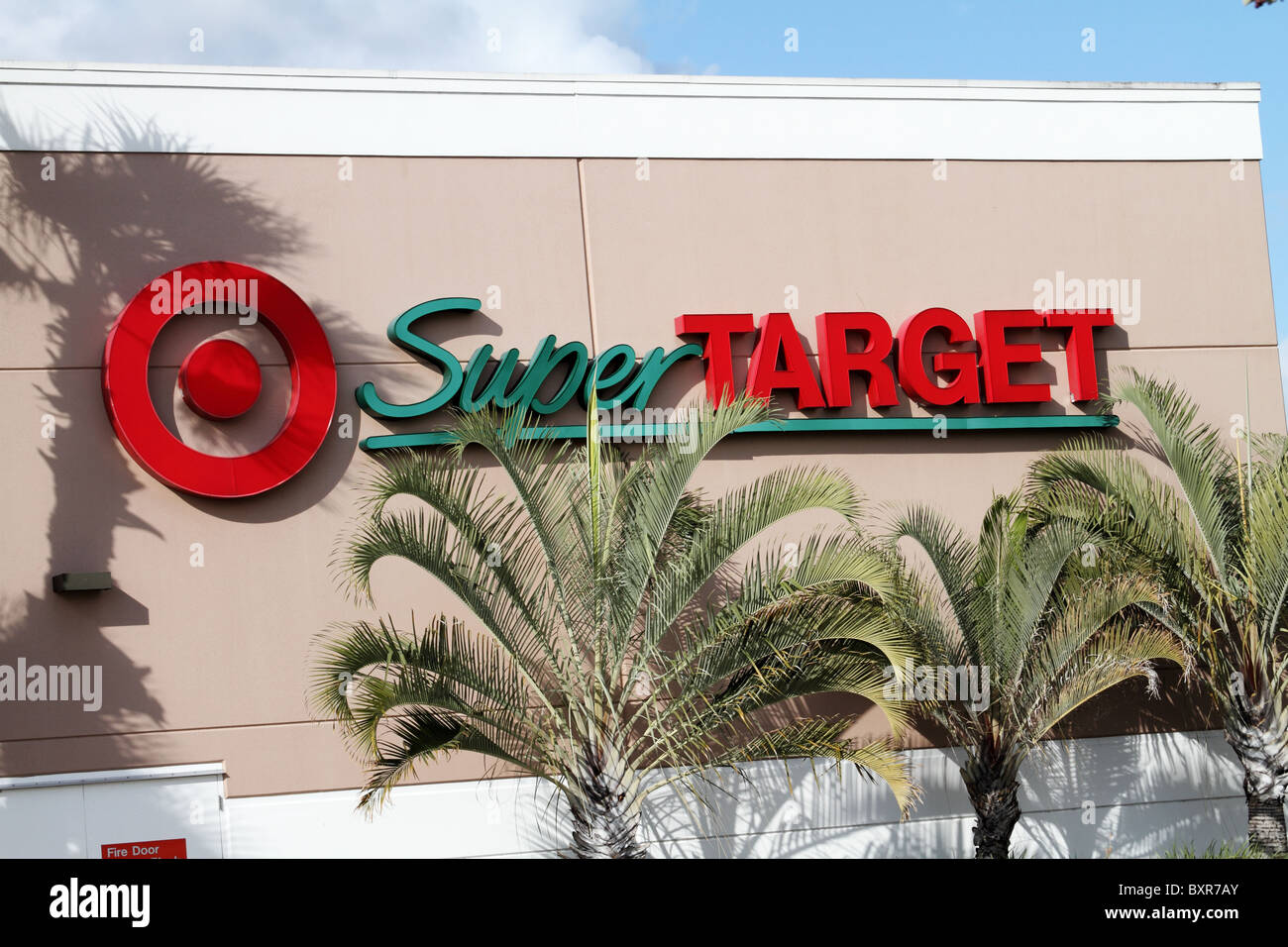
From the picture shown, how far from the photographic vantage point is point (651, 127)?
1145cm

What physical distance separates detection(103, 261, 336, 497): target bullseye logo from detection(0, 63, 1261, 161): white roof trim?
129cm

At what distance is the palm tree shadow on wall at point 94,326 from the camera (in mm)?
9734

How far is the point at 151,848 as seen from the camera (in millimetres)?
9695

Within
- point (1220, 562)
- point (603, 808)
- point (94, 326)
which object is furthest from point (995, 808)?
point (94, 326)

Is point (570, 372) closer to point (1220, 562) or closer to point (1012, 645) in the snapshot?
point (1012, 645)

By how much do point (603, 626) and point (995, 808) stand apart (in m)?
3.63

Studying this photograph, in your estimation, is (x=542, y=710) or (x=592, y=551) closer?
(x=592, y=551)

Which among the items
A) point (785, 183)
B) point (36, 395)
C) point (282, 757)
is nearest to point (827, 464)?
point (785, 183)

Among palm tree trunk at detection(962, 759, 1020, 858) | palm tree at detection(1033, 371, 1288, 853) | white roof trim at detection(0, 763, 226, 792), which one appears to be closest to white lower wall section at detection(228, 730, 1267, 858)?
white roof trim at detection(0, 763, 226, 792)

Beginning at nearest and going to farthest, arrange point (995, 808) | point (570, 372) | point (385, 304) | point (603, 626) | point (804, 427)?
point (603, 626)
point (995, 808)
point (385, 304)
point (570, 372)
point (804, 427)

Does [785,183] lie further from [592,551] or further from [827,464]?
[592,551]

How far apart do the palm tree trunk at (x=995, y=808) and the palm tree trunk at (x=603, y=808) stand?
297 cm

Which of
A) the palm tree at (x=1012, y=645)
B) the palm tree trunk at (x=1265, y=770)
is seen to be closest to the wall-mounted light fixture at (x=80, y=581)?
the palm tree at (x=1012, y=645)
